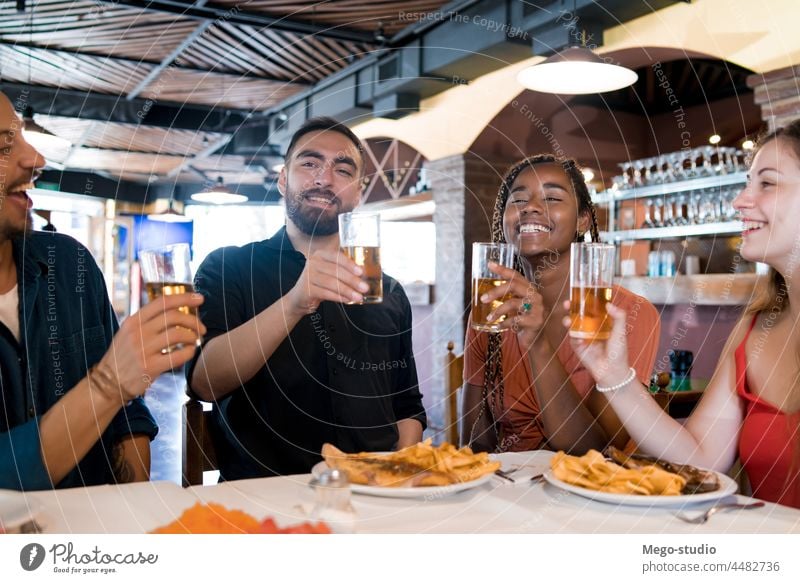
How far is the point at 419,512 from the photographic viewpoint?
0.80m

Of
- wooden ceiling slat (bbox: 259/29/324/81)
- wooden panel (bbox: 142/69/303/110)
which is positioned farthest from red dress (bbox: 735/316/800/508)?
wooden panel (bbox: 142/69/303/110)

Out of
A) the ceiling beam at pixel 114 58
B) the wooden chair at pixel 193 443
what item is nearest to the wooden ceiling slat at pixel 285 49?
the ceiling beam at pixel 114 58

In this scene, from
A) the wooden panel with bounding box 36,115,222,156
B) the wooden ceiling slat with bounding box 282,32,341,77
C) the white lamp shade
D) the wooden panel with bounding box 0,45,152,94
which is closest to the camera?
the white lamp shade

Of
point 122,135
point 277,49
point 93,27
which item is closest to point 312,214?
point 277,49

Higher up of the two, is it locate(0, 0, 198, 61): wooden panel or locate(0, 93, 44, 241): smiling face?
locate(0, 0, 198, 61): wooden panel

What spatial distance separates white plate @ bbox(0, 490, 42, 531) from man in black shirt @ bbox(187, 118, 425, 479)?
52cm

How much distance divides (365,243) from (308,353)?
468 millimetres

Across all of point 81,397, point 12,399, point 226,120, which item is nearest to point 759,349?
point 81,397

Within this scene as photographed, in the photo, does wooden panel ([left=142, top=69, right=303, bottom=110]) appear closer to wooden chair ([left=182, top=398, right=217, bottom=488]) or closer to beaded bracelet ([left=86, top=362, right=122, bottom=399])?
wooden chair ([left=182, top=398, right=217, bottom=488])

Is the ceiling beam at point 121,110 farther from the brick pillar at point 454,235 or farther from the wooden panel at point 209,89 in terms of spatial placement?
the brick pillar at point 454,235

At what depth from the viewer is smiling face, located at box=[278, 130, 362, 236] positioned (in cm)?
139

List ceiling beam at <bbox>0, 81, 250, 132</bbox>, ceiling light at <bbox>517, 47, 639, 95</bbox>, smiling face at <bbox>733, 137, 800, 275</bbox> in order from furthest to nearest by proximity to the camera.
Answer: ceiling beam at <bbox>0, 81, 250, 132</bbox> < ceiling light at <bbox>517, 47, 639, 95</bbox> < smiling face at <bbox>733, 137, 800, 275</bbox>

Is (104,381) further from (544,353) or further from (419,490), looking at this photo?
(544,353)
